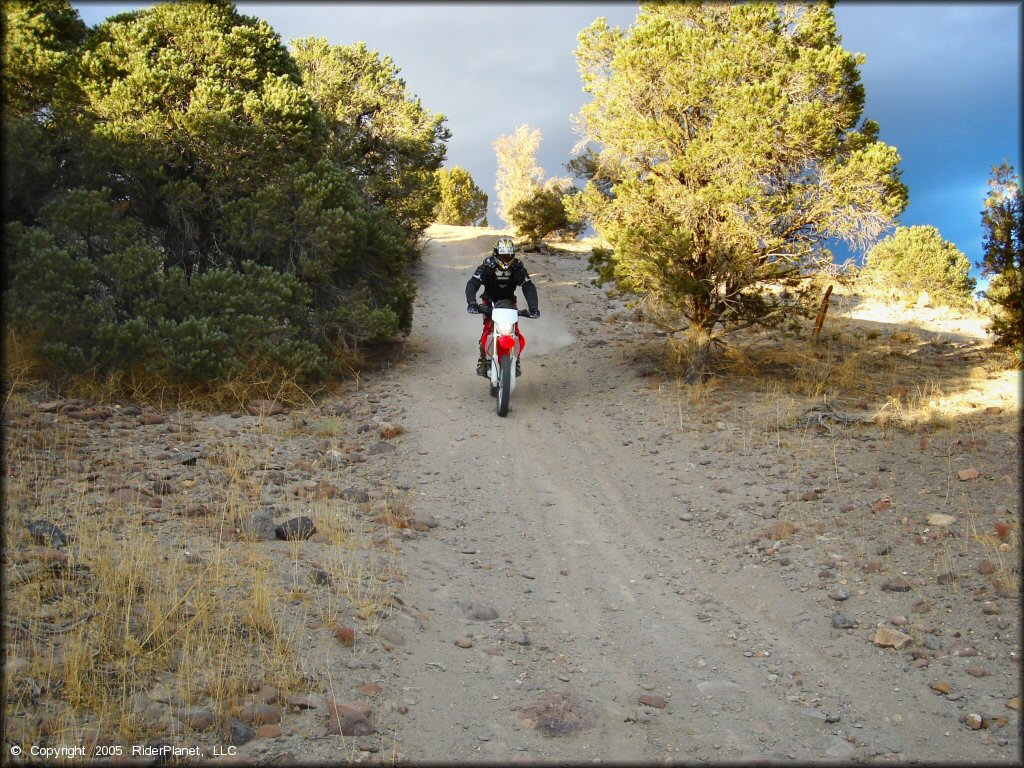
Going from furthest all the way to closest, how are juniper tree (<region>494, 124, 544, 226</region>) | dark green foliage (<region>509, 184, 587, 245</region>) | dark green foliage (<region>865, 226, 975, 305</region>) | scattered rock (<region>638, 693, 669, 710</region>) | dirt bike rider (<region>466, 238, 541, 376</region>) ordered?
juniper tree (<region>494, 124, 544, 226</region>)
dark green foliage (<region>509, 184, 587, 245</region>)
dark green foliage (<region>865, 226, 975, 305</region>)
dirt bike rider (<region>466, 238, 541, 376</region>)
scattered rock (<region>638, 693, 669, 710</region>)

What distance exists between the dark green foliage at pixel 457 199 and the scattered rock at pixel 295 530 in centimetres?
3420

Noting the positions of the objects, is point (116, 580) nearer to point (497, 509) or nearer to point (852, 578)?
point (497, 509)

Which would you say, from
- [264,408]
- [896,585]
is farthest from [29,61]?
[896,585]

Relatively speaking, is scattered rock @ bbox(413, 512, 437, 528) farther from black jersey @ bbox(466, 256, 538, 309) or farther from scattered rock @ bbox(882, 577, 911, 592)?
black jersey @ bbox(466, 256, 538, 309)

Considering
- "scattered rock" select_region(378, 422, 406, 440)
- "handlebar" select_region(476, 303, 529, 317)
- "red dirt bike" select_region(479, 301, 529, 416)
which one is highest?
"handlebar" select_region(476, 303, 529, 317)

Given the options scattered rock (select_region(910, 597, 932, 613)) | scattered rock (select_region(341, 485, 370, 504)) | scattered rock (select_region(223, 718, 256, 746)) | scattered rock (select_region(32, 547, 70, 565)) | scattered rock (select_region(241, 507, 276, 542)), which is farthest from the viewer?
scattered rock (select_region(341, 485, 370, 504))

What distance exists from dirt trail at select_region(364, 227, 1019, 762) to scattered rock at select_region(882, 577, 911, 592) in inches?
6.3

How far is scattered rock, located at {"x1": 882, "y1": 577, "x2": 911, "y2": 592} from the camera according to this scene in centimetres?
513

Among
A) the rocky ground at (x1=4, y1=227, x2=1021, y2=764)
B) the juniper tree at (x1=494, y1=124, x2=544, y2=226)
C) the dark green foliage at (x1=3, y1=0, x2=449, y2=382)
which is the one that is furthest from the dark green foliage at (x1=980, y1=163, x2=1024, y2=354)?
the juniper tree at (x1=494, y1=124, x2=544, y2=226)

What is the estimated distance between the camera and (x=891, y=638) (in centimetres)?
459

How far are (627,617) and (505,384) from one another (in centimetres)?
527

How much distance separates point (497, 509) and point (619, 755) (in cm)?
373

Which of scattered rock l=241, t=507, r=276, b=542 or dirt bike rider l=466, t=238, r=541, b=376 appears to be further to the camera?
dirt bike rider l=466, t=238, r=541, b=376

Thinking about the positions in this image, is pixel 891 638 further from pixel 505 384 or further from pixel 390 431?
pixel 505 384
